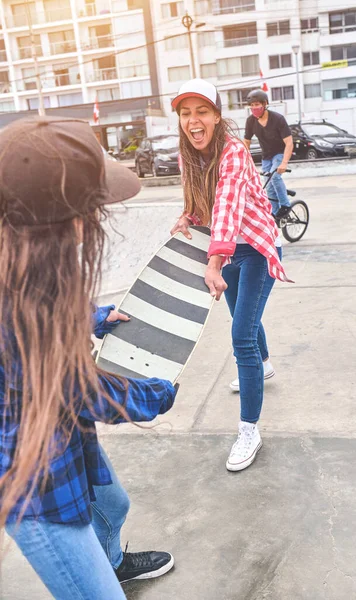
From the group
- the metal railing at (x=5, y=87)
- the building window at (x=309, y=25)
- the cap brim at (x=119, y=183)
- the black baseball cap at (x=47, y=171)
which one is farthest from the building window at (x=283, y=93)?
the black baseball cap at (x=47, y=171)

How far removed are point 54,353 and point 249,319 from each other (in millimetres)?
1561

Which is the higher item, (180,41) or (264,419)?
(180,41)

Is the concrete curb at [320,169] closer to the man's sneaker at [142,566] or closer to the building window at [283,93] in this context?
the man's sneaker at [142,566]

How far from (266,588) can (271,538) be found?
0.26 m

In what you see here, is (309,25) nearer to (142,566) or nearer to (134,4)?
(134,4)

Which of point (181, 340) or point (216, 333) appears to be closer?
point (181, 340)

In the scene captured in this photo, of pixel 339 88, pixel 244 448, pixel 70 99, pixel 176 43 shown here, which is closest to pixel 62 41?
pixel 70 99

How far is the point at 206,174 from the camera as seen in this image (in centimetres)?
264

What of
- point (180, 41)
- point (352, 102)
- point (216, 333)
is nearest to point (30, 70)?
point (180, 41)

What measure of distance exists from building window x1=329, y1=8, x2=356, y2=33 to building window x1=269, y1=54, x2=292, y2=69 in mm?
3562

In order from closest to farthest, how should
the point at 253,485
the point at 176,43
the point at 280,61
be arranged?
the point at 253,485 < the point at 280,61 < the point at 176,43

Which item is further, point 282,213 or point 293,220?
point 293,220

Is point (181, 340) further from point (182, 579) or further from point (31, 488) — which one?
point (31, 488)

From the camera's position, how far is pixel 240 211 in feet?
8.08
